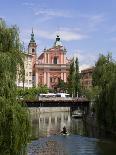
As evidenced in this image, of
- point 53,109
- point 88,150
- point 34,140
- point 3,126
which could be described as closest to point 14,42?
point 3,126

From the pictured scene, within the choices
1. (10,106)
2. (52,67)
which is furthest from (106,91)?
(52,67)

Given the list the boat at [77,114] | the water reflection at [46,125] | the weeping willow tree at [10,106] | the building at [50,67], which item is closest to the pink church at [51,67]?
the building at [50,67]

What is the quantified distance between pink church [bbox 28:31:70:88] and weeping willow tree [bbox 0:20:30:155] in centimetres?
13722

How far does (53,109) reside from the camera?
12350 cm

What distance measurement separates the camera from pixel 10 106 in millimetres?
25969

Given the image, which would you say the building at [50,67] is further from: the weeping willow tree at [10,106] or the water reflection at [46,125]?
the weeping willow tree at [10,106]

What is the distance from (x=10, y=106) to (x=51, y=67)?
461 ft

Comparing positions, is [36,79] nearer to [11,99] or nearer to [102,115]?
[102,115]

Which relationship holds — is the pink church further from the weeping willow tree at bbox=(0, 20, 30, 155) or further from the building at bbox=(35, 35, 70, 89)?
the weeping willow tree at bbox=(0, 20, 30, 155)

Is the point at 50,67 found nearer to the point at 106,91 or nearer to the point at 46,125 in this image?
the point at 46,125

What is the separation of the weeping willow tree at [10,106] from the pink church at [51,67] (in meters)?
137

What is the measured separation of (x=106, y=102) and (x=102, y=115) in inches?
115

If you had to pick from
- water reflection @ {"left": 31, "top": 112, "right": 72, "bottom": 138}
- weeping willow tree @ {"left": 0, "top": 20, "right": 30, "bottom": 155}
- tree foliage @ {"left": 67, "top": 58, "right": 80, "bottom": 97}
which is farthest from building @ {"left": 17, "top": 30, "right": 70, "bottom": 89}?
weeping willow tree @ {"left": 0, "top": 20, "right": 30, "bottom": 155}

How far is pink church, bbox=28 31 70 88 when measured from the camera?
545ft
